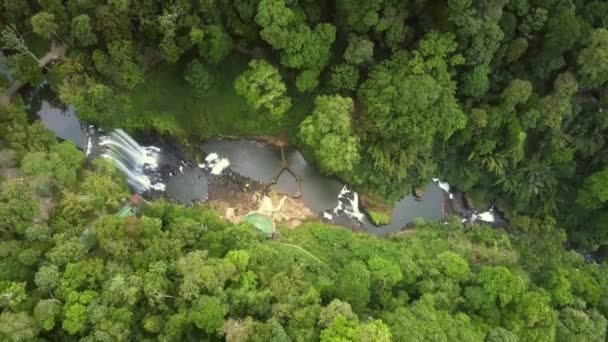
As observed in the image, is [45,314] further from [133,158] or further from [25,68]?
[25,68]

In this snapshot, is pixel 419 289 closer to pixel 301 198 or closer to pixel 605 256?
pixel 301 198

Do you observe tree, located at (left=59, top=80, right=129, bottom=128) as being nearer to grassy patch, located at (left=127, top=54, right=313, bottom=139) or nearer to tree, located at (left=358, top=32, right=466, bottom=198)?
grassy patch, located at (left=127, top=54, right=313, bottom=139)

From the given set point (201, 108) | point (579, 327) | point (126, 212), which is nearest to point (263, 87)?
point (201, 108)

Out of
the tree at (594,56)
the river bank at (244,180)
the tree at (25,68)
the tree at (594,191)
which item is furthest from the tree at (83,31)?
the tree at (594,191)

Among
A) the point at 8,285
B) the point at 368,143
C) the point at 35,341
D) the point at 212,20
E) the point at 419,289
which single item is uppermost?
the point at 212,20

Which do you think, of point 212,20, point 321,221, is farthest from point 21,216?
point 321,221

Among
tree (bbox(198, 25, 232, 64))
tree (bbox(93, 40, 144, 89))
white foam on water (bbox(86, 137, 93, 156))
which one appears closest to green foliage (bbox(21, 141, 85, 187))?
white foam on water (bbox(86, 137, 93, 156))
